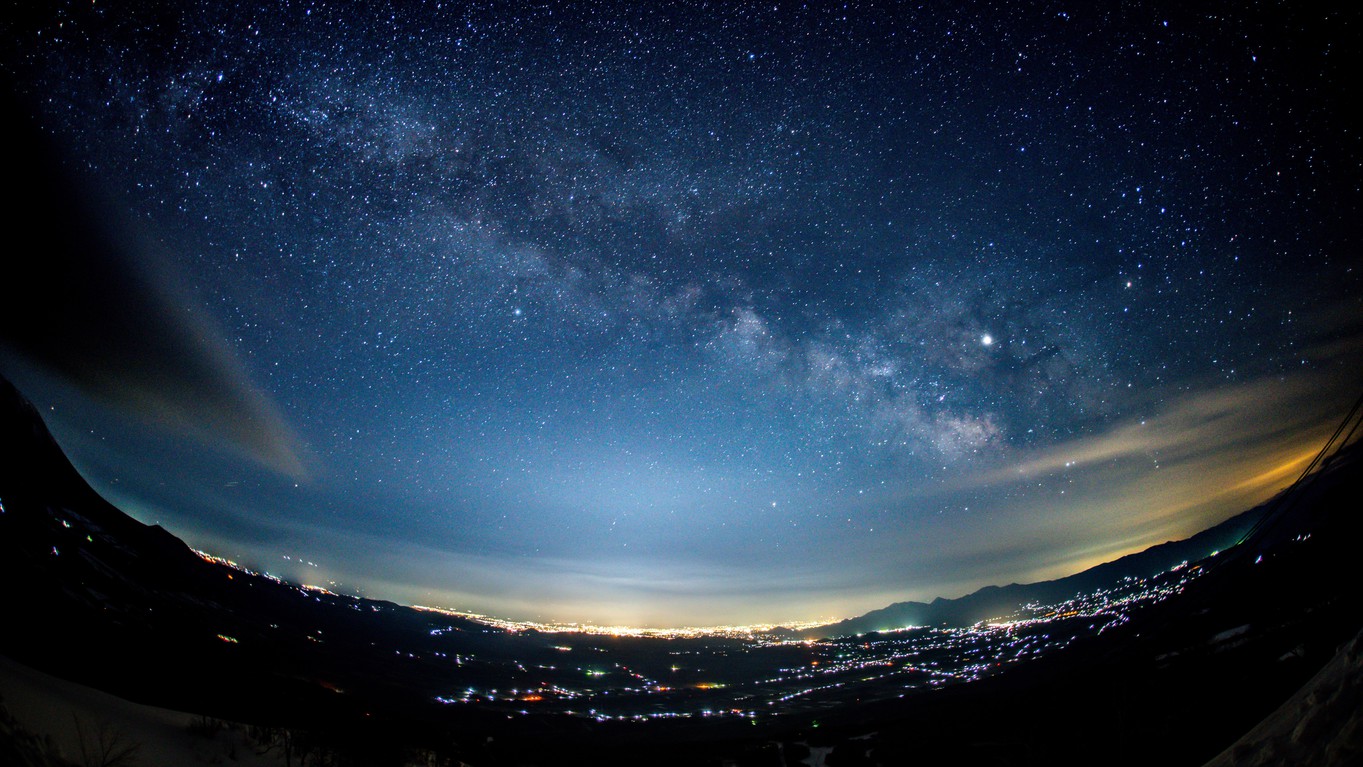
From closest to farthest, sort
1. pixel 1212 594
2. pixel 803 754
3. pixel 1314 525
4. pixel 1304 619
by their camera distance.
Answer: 1. pixel 803 754
2. pixel 1304 619
3. pixel 1314 525
4. pixel 1212 594

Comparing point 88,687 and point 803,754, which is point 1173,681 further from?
point 88,687

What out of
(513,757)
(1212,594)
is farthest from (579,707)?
(1212,594)

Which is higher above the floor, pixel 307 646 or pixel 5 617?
pixel 5 617

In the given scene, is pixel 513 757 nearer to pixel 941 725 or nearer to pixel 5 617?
pixel 5 617

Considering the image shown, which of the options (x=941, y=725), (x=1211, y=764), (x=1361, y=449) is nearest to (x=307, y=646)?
(x=941, y=725)

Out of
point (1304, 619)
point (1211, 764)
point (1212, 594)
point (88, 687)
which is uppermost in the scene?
point (88, 687)

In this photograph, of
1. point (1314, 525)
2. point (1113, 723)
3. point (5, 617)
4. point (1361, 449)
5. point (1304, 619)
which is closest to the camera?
point (5, 617)

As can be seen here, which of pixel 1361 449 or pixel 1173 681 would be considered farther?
pixel 1361 449
